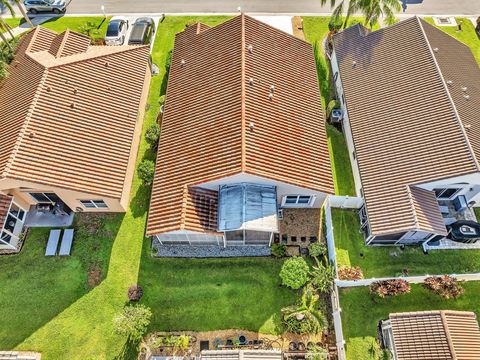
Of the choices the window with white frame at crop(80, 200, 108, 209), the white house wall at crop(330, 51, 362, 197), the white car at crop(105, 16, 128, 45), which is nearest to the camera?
the window with white frame at crop(80, 200, 108, 209)

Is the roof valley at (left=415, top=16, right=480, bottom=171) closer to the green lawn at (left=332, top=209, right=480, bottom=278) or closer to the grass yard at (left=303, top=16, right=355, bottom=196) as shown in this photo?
the green lawn at (left=332, top=209, right=480, bottom=278)

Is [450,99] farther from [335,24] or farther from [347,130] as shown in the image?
[335,24]

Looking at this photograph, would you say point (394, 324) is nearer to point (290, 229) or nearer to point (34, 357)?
point (290, 229)

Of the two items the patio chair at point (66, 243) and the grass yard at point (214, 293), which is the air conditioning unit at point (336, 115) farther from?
the patio chair at point (66, 243)

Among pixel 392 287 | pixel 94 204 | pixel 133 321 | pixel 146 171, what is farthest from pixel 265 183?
pixel 94 204

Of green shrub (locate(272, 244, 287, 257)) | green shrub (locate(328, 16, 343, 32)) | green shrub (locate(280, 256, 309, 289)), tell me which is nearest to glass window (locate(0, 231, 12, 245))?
green shrub (locate(272, 244, 287, 257))

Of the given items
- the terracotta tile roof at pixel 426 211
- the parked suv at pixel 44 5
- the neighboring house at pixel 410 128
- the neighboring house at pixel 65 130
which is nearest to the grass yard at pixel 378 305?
the neighboring house at pixel 410 128
